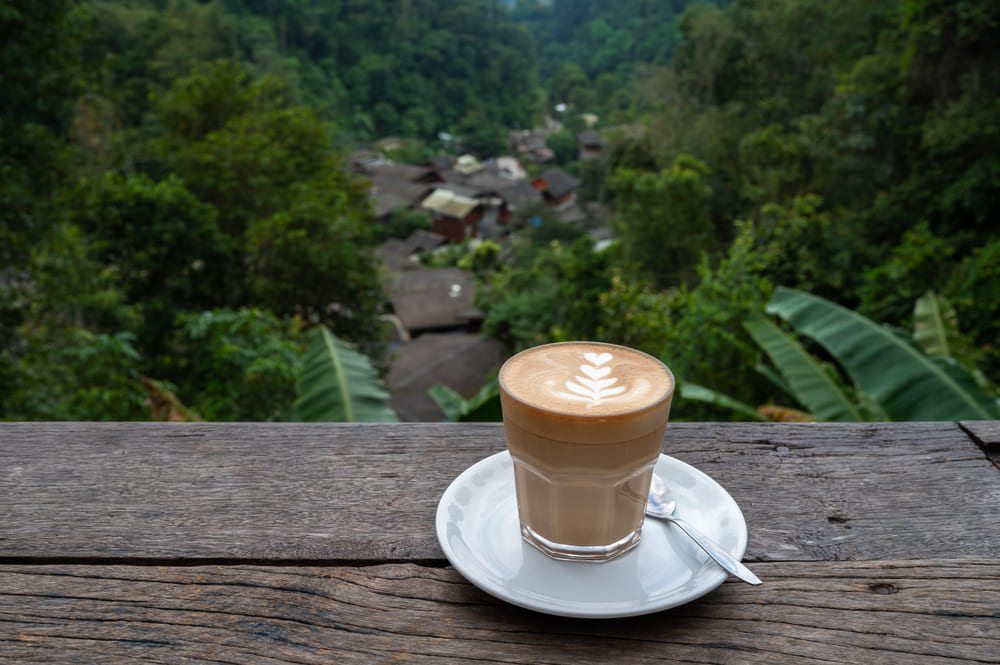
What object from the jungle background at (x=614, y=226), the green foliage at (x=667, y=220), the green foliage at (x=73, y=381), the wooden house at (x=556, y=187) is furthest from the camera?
the wooden house at (x=556, y=187)

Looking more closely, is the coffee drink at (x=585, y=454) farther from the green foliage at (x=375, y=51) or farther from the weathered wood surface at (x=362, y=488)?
the green foliage at (x=375, y=51)

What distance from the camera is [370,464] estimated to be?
973mm

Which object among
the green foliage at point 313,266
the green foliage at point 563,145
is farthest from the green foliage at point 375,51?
the green foliage at point 313,266

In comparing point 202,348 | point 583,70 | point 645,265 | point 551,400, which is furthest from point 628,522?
point 583,70

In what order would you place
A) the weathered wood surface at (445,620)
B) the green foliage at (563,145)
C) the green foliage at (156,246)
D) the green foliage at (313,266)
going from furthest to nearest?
the green foliage at (563,145), the green foliage at (313,266), the green foliage at (156,246), the weathered wood surface at (445,620)

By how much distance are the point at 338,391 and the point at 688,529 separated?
1654mm

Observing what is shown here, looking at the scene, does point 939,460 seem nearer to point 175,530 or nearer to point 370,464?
point 370,464

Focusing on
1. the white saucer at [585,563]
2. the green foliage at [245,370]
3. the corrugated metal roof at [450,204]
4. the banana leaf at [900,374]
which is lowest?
the corrugated metal roof at [450,204]

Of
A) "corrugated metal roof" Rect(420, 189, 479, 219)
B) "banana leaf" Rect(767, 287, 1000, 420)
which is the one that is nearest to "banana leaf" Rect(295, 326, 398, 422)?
"banana leaf" Rect(767, 287, 1000, 420)

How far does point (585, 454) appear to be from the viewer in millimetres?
747

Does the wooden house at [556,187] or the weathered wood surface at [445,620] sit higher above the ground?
the weathered wood surface at [445,620]

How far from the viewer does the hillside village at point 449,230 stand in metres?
15.7

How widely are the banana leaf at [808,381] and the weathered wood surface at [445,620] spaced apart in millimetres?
2370

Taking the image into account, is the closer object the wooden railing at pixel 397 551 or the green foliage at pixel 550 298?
the wooden railing at pixel 397 551
